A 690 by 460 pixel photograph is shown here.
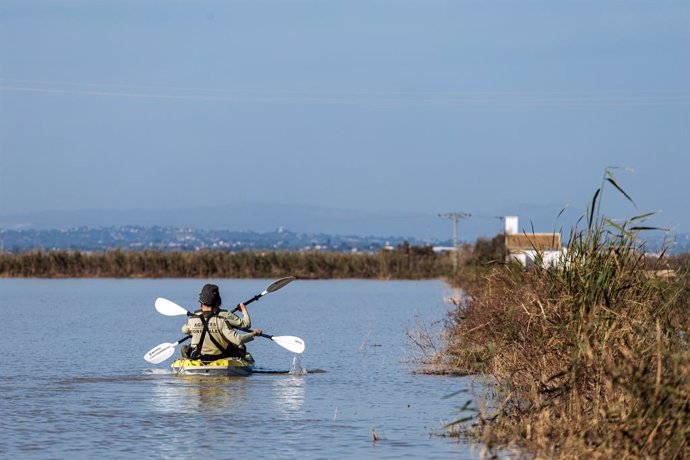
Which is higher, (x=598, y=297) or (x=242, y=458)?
(x=598, y=297)

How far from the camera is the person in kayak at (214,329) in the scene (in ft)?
69.6

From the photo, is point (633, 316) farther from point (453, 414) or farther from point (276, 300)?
point (276, 300)

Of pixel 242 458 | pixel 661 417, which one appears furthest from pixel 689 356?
pixel 242 458

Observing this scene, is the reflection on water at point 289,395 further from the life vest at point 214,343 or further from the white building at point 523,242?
the white building at point 523,242

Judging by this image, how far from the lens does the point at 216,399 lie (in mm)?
19266

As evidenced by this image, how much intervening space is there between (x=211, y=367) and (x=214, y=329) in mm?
549

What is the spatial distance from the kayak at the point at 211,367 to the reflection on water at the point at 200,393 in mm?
104

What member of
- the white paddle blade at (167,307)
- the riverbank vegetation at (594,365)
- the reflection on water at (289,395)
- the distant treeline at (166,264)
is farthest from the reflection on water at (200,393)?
the distant treeline at (166,264)

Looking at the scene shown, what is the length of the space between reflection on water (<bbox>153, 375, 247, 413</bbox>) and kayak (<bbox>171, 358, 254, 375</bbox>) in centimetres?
10

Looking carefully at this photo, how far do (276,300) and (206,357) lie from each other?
32010mm

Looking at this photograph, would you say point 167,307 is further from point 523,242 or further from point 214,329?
point 523,242

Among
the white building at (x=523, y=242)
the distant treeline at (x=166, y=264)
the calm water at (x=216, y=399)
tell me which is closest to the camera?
the calm water at (x=216, y=399)

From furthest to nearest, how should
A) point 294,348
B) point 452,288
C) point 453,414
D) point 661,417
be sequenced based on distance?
point 452,288 < point 294,348 < point 453,414 < point 661,417

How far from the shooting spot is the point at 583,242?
51.9 ft
